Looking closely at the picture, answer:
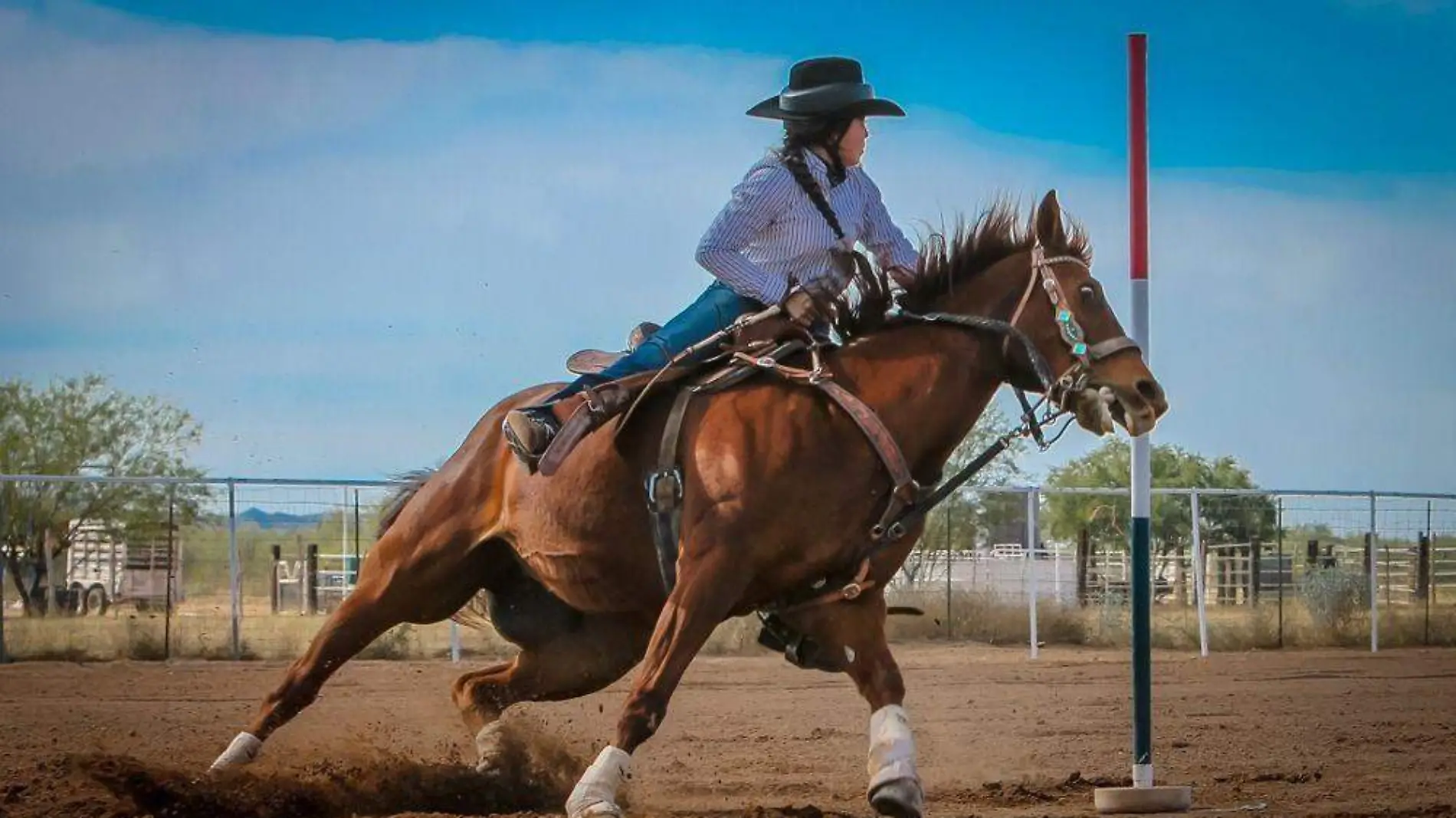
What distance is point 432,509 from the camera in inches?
296

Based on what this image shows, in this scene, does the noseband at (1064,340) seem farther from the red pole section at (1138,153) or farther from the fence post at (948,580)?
the fence post at (948,580)

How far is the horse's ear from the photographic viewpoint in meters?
6.32

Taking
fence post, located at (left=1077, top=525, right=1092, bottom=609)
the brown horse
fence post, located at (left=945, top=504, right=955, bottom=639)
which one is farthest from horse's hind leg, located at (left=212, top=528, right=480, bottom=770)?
fence post, located at (left=1077, top=525, right=1092, bottom=609)

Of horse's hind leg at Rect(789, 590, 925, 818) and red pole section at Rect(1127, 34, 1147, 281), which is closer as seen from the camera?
horse's hind leg at Rect(789, 590, 925, 818)

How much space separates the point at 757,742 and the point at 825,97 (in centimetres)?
494

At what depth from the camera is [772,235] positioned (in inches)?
263

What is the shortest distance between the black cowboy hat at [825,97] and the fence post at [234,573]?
12202 millimetres

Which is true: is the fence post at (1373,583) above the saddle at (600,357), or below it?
below

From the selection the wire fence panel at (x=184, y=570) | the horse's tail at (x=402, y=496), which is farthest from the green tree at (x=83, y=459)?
the horse's tail at (x=402, y=496)

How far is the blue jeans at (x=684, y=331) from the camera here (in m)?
6.85

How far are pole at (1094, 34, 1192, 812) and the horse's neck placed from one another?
3.24 feet

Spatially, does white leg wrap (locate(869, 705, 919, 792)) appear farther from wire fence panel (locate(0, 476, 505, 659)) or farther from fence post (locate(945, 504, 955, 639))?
fence post (locate(945, 504, 955, 639))

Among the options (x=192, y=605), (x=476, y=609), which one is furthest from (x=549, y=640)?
(x=192, y=605)

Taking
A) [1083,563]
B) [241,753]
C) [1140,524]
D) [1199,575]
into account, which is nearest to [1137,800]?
[1140,524]
